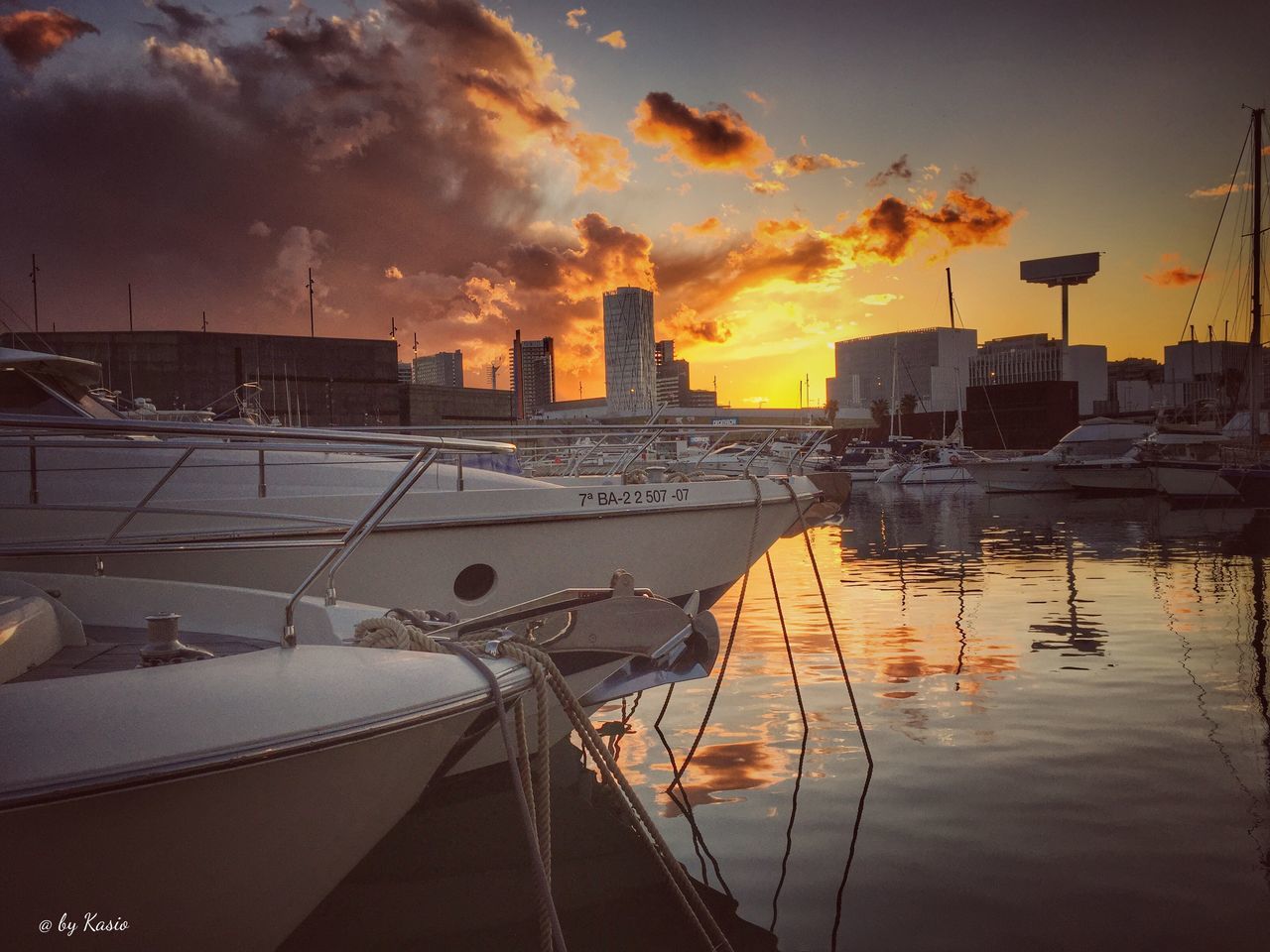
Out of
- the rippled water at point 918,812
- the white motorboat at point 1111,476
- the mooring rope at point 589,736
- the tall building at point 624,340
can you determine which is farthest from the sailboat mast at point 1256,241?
the tall building at point 624,340

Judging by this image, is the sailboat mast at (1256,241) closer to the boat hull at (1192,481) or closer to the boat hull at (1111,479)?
the boat hull at (1192,481)

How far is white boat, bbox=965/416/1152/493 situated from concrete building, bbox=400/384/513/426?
85.6 ft

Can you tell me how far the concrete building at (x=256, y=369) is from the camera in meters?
38.7

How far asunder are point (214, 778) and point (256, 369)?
141 ft

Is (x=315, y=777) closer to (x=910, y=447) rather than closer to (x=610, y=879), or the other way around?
(x=610, y=879)

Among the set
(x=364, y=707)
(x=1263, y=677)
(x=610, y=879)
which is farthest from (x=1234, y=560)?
(x=364, y=707)

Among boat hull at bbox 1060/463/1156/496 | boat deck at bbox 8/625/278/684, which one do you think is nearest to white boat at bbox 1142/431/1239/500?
boat hull at bbox 1060/463/1156/496

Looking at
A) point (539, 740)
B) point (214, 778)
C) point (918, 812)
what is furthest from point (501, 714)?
point (918, 812)

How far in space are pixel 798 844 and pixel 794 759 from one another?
3.65 feet

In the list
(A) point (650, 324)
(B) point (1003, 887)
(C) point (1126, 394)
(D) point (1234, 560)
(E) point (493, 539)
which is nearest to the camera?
(B) point (1003, 887)

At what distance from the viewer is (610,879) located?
3.90 m

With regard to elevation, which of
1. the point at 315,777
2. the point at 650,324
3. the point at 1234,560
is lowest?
the point at 1234,560

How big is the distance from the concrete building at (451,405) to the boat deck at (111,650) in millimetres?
41656

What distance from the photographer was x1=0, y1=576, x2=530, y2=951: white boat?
2.14 m
